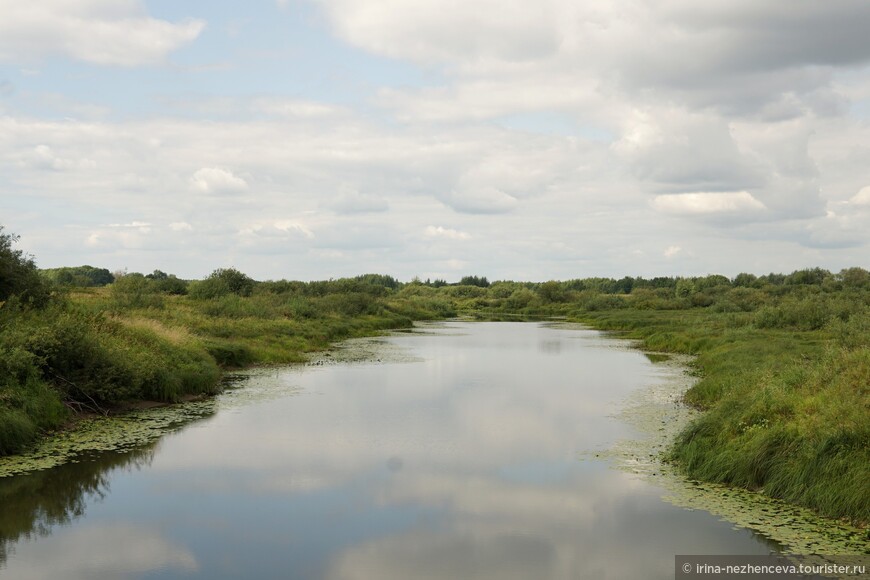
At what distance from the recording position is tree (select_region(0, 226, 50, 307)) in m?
20.8

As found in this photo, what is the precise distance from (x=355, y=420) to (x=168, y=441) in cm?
489

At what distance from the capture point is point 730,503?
11.5 metres

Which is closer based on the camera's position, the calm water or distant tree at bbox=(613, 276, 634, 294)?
the calm water

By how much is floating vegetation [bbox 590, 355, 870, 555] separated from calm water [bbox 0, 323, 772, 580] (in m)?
0.31

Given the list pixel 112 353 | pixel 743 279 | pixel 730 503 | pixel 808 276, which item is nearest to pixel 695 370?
pixel 730 503

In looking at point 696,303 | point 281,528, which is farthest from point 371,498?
point 696,303

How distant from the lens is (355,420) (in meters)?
19.0

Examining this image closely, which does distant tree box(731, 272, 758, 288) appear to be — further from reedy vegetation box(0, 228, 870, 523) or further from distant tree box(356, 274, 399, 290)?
distant tree box(356, 274, 399, 290)

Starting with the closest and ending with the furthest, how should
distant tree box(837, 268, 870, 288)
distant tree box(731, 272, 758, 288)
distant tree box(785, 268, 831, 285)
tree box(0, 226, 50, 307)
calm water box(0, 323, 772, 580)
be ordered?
calm water box(0, 323, 772, 580) → tree box(0, 226, 50, 307) → distant tree box(837, 268, 870, 288) → distant tree box(785, 268, 831, 285) → distant tree box(731, 272, 758, 288)

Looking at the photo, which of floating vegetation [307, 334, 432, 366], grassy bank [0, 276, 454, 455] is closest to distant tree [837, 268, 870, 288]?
floating vegetation [307, 334, 432, 366]

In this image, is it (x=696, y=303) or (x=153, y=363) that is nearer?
(x=153, y=363)

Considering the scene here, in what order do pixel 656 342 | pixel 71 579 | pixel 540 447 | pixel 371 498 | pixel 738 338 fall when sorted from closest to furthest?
pixel 71 579, pixel 371 498, pixel 540 447, pixel 738 338, pixel 656 342

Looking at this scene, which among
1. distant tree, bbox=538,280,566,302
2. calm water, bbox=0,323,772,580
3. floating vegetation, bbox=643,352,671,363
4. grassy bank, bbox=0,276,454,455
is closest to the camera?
calm water, bbox=0,323,772,580

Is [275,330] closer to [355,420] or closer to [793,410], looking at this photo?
[355,420]
